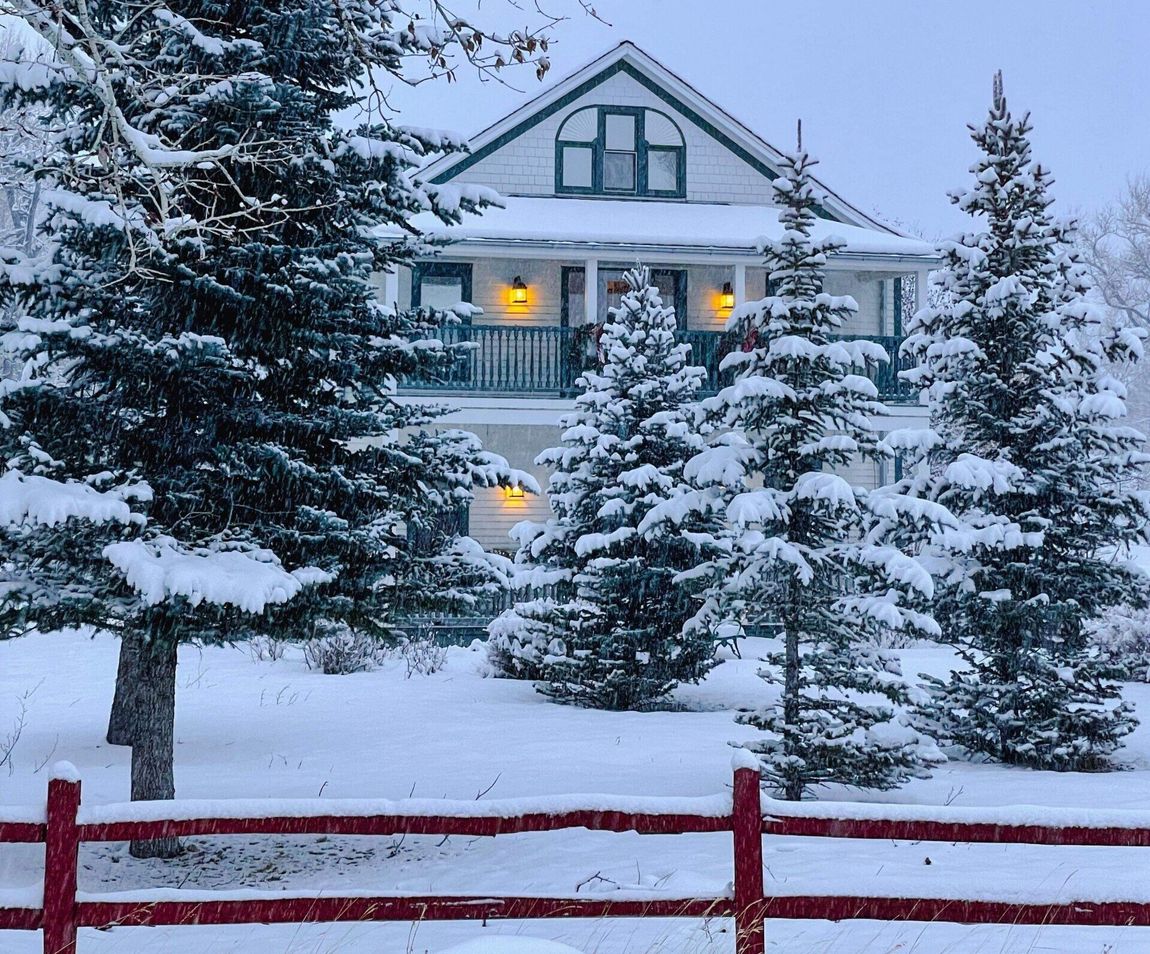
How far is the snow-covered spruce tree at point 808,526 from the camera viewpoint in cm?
897

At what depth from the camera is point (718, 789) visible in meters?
9.80

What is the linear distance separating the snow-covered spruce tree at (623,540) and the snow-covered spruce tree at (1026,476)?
331 centimetres

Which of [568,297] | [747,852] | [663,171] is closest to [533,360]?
[568,297]

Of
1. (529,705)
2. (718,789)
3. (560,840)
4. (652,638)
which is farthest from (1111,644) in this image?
(560,840)

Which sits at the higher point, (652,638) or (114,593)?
(114,593)

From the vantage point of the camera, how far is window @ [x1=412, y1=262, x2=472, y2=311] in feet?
79.7

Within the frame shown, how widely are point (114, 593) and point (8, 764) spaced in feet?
14.7

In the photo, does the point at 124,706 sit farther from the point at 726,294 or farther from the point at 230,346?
the point at 726,294

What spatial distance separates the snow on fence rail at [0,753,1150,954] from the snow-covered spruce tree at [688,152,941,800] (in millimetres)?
4022

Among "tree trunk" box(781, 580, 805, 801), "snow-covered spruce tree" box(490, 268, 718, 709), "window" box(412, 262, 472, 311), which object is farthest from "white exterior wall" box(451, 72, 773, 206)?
"tree trunk" box(781, 580, 805, 801)

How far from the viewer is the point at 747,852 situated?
15.5ft

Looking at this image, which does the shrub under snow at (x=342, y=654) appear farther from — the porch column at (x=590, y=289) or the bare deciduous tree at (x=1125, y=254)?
the bare deciduous tree at (x=1125, y=254)

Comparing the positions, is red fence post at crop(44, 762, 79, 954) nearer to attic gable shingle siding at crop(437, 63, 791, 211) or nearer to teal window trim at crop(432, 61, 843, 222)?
teal window trim at crop(432, 61, 843, 222)

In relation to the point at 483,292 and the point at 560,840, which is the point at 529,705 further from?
the point at 483,292
